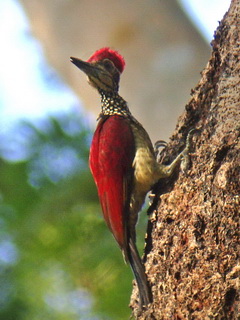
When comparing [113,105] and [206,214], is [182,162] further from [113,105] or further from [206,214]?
[113,105]

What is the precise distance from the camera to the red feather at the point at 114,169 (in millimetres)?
3219

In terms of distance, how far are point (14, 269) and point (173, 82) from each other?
181 cm

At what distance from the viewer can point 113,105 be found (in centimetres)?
401

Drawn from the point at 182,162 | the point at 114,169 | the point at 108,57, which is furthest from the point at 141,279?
the point at 108,57

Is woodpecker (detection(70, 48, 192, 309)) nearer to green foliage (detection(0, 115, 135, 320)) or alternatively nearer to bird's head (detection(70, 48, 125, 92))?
bird's head (detection(70, 48, 125, 92))

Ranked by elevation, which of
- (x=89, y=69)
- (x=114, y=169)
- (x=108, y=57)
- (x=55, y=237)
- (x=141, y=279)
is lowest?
(x=141, y=279)

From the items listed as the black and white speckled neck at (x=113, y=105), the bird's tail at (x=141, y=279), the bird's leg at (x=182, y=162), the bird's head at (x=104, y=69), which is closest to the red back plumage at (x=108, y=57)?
the bird's head at (x=104, y=69)

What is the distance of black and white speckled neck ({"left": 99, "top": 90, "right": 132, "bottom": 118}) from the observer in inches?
155

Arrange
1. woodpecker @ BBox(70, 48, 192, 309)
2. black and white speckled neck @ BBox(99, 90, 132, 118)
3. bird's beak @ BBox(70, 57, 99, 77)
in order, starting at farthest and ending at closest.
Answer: bird's beak @ BBox(70, 57, 99, 77), black and white speckled neck @ BBox(99, 90, 132, 118), woodpecker @ BBox(70, 48, 192, 309)

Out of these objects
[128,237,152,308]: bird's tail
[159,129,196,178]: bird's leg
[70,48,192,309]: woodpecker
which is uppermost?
[70,48,192,309]: woodpecker

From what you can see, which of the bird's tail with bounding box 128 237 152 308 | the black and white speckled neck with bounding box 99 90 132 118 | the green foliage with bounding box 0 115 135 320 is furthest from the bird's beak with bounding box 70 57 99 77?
the bird's tail with bounding box 128 237 152 308

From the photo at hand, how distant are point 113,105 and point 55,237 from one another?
4.22ft

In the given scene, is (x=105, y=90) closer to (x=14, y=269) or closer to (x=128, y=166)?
(x=128, y=166)

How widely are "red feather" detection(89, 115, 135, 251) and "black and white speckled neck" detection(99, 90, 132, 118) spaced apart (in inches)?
13.2
